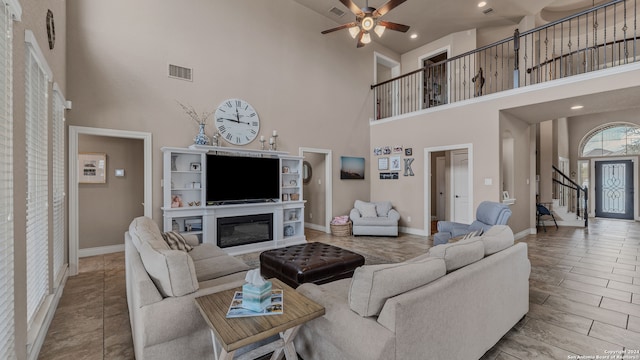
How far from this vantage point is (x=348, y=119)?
289 inches

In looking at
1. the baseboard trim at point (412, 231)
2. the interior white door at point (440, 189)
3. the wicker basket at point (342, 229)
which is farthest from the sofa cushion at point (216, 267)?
the interior white door at point (440, 189)

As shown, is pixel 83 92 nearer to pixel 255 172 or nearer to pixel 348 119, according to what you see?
pixel 255 172

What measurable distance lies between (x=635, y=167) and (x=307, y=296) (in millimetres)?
12002

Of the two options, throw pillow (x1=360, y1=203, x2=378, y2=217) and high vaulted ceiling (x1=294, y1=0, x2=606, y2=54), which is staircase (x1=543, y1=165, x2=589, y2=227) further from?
throw pillow (x1=360, y1=203, x2=378, y2=217)

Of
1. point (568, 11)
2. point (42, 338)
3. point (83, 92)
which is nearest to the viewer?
point (42, 338)

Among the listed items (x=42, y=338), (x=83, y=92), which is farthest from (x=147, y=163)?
(x=42, y=338)

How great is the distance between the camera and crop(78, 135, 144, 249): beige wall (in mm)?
4945

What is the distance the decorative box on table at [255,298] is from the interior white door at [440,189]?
319 inches

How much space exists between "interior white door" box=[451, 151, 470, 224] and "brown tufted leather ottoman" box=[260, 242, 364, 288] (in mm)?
4723

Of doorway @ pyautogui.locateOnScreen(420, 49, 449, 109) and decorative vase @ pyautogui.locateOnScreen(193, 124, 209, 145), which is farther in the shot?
doorway @ pyautogui.locateOnScreen(420, 49, 449, 109)

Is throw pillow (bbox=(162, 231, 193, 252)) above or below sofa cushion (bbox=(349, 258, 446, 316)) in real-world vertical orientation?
below

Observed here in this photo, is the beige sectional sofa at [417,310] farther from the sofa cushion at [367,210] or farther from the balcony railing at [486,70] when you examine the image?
the balcony railing at [486,70]

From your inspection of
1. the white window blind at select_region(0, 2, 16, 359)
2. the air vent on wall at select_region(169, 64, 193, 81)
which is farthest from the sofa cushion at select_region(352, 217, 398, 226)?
the white window blind at select_region(0, 2, 16, 359)

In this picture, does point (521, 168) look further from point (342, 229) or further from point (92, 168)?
point (92, 168)
